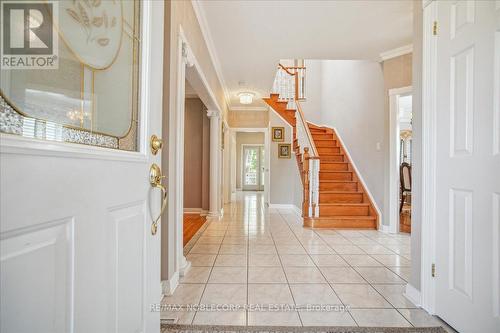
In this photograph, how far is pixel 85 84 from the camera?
709mm

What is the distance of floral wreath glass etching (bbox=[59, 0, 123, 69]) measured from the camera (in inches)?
25.3

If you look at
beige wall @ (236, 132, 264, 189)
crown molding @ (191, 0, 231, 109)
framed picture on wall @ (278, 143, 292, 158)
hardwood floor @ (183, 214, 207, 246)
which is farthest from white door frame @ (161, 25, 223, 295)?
beige wall @ (236, 132, 264, 189)

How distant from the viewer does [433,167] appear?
1719 mm

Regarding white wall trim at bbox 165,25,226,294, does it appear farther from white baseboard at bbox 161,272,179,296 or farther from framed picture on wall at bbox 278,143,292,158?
framed picture on wall at bbox 278,143,292,158

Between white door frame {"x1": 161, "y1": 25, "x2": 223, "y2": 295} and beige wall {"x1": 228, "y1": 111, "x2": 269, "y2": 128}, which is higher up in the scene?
beige wall {"x1": 228, "y1": 111, "x2": 269, "y2": 128}

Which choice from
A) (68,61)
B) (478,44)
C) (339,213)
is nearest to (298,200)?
(339,213)

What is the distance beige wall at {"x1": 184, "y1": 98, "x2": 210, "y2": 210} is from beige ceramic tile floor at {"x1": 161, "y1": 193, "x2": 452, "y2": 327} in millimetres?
2062

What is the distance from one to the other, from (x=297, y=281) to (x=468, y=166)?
4.80 feet

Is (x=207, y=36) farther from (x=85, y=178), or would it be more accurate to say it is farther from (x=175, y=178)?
(x=85, y=178)

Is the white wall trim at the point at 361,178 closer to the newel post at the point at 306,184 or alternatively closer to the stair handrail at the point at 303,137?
the stair handrail at the point at 303,137

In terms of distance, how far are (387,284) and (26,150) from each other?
2.49 meters

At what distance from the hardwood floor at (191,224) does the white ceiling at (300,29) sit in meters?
2.74

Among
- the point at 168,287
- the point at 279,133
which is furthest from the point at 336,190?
the point at 168,287

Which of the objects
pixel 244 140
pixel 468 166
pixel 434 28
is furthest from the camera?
pixel 244 140
